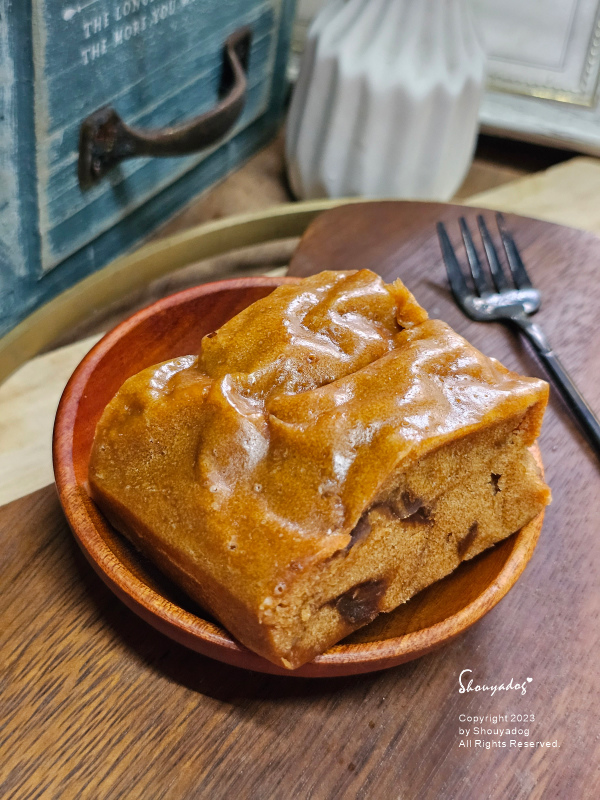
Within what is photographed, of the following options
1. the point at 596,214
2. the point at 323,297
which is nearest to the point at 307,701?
the point at 323,297

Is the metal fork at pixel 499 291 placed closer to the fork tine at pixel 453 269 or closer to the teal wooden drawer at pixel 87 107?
the fork tine at pixel 453 269

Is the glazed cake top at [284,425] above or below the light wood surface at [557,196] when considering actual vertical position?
above

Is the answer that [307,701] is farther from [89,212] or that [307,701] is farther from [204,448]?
[89,212]

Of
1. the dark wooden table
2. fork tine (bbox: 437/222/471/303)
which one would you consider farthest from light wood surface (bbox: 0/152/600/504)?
fork tine (bbox: 437/222/471/303)

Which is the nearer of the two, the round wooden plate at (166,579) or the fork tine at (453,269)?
the round wooden plate at (166,579)

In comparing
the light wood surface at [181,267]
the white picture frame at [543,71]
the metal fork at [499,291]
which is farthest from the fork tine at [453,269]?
the white picture frame at [543,71]

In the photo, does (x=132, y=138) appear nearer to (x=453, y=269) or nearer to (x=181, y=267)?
(x=181, y=267)
